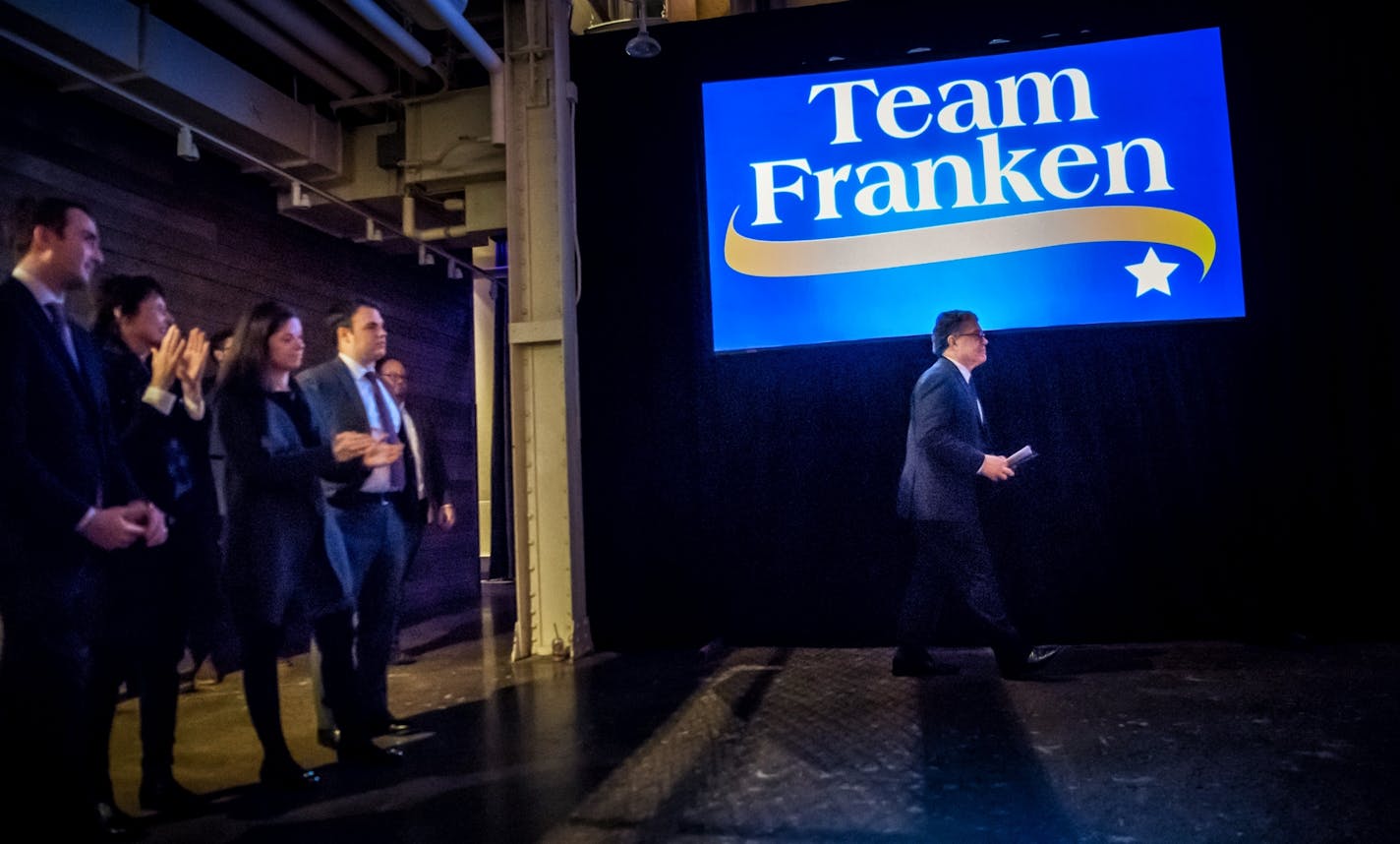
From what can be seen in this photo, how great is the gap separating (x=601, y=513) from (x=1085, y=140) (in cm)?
346

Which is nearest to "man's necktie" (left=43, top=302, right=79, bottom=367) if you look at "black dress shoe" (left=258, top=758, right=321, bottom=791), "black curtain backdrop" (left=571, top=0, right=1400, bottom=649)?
"black dress shoe" (left=258, top=758, right=321, bottom=791)

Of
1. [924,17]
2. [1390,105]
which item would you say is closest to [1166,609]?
[1390,105]

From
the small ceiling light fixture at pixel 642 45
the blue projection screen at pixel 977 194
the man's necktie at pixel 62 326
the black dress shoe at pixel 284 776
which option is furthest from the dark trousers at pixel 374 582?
the small ceiling light fixture at pixel 642 45

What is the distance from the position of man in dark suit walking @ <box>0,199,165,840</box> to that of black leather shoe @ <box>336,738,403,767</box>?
701 mm

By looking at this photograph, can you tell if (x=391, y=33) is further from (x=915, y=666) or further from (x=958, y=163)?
(x=915, y=666)

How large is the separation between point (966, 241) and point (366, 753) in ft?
12.5

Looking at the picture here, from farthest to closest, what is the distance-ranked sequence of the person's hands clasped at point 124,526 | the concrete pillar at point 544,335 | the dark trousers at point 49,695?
1. the concrete pillar at point 544,335
2. the person's hands clasped at point 124,526
3. the dark trousers at point 49,695

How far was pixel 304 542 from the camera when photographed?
2.74m

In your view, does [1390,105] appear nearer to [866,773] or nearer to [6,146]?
[866,773]

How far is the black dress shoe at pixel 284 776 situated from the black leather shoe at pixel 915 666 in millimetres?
2503

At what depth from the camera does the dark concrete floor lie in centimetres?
222

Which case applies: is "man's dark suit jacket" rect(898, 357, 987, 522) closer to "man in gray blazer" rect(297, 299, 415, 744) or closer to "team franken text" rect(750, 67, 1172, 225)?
"team franken text" rect(750, 67, 1172, 225)

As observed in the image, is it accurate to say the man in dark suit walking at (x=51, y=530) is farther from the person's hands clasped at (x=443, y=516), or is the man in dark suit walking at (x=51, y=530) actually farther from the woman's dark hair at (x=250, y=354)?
the person's hands clasped at (x=443, y=516)

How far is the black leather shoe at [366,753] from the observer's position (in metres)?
2.91
